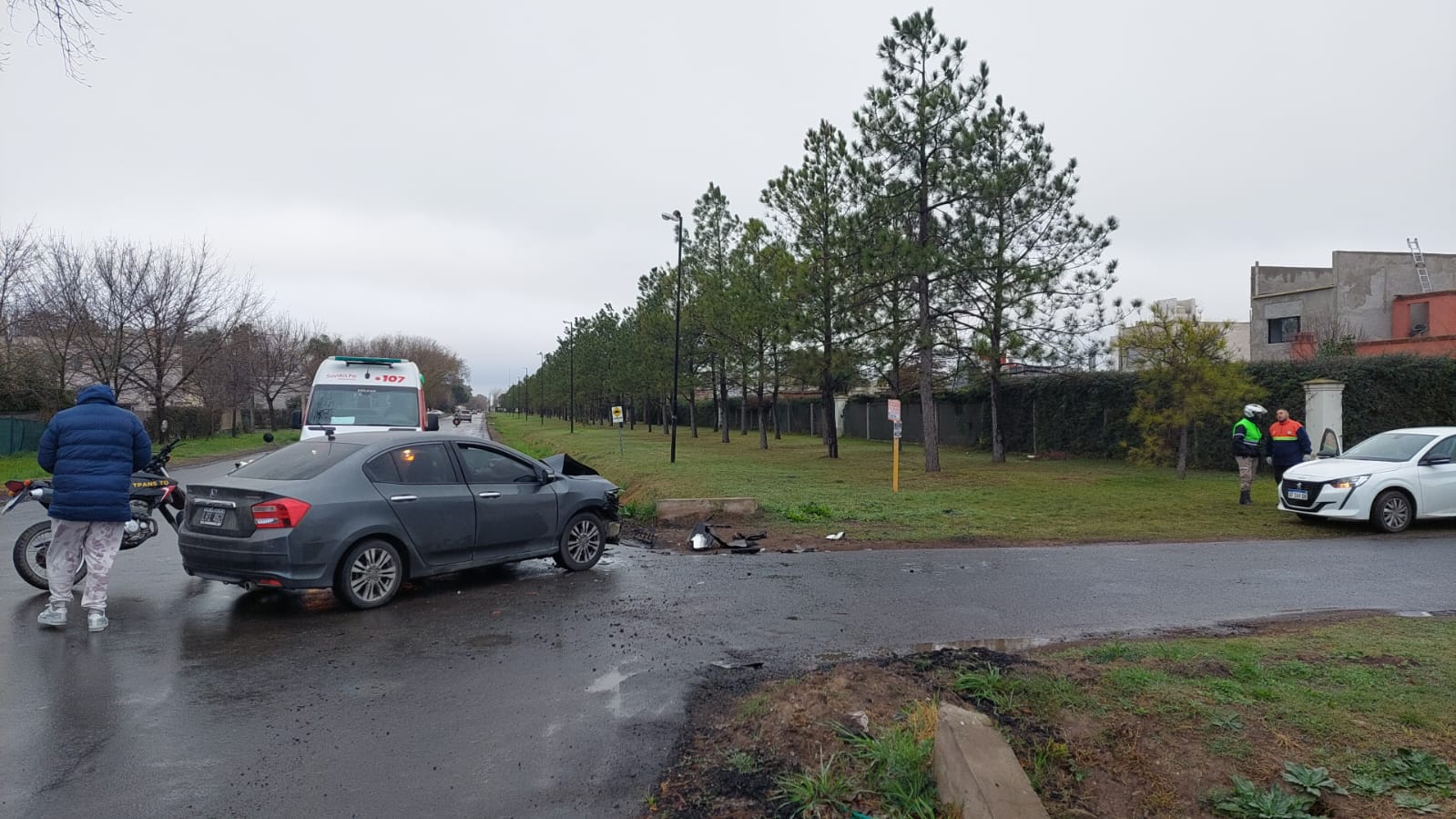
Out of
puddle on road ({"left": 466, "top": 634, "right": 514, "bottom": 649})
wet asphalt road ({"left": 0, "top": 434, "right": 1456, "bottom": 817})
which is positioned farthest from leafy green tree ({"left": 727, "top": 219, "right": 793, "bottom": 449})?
puddle on road ({"left": 466, "top": 634, "right": 514, "bottom": 649})

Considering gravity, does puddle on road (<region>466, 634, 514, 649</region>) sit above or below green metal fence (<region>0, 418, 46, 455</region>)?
below

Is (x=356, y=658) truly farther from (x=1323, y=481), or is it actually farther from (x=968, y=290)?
(x=968, y=290)

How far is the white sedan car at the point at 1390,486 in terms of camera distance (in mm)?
12125

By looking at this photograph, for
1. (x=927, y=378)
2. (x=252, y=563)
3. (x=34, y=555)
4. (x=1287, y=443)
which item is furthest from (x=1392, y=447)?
(x=34, y=555)

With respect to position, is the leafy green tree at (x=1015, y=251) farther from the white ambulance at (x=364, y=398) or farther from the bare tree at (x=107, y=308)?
the bare tree at (x=107, y=308)

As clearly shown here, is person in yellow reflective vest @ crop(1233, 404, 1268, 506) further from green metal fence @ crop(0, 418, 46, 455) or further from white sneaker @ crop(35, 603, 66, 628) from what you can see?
green metal fence @ crop(0, 418, 46, 455)

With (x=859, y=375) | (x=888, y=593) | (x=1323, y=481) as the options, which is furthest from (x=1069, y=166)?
(x=888, y=593)

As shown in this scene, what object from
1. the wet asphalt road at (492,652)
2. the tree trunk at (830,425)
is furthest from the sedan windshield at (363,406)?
the tree trunk at (830,425)

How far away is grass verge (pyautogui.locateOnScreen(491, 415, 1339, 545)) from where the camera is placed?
1221 centimetres

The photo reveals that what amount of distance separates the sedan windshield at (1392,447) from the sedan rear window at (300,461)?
13.5 metres

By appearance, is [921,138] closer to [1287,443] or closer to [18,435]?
[1287,443]

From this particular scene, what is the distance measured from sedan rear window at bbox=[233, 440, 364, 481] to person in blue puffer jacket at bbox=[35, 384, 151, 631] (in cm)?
97

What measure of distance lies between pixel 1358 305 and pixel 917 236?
94.6ft

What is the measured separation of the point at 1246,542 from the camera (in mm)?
11484
